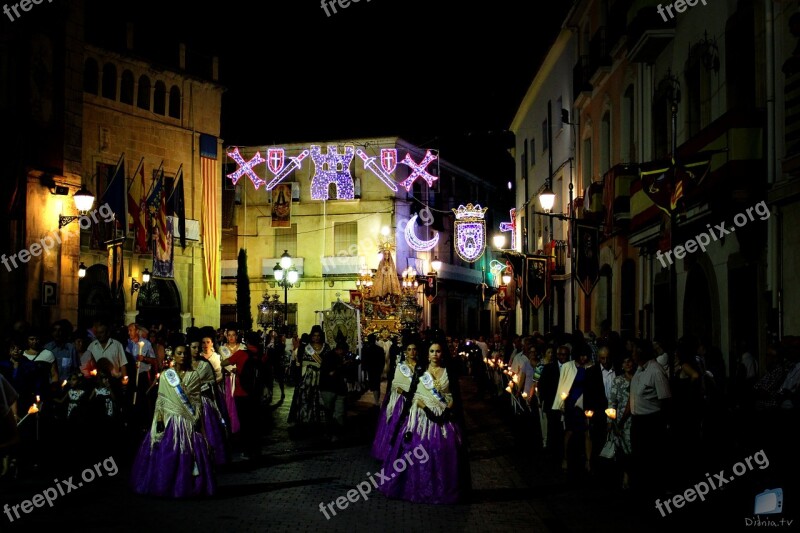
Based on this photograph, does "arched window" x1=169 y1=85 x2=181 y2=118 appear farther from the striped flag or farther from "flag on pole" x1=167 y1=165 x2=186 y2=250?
"flag on pole" x1=167 y1=165 x2=186 y2=250

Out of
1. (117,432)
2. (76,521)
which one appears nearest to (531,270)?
(117,432)

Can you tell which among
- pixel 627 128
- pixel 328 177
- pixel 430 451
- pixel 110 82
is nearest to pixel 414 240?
pixel 328 177

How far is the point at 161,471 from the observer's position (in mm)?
10625

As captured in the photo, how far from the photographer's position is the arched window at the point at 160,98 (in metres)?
39.5

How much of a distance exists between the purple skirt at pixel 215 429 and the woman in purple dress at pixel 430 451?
288 cm

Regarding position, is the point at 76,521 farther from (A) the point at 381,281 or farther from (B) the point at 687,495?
(A) the point at 381,281

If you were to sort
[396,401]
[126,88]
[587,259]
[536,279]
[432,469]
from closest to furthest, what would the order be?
[432,469] < [396,401] < [587,259] < [536,279] < [126,88]

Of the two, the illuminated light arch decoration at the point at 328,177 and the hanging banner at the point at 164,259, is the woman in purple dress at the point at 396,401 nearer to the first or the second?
the hanging banner at the point at 164,259

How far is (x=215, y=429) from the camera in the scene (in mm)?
13039

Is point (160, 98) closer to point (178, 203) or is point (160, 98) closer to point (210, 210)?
point (210, 210)

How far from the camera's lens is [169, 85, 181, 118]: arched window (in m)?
40.2

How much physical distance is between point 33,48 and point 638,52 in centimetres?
1371

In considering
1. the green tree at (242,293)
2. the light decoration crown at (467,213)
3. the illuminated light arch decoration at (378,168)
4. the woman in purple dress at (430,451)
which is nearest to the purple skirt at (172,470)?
the woman in purple dress at (430,451)

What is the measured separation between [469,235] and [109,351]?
72.6ft
